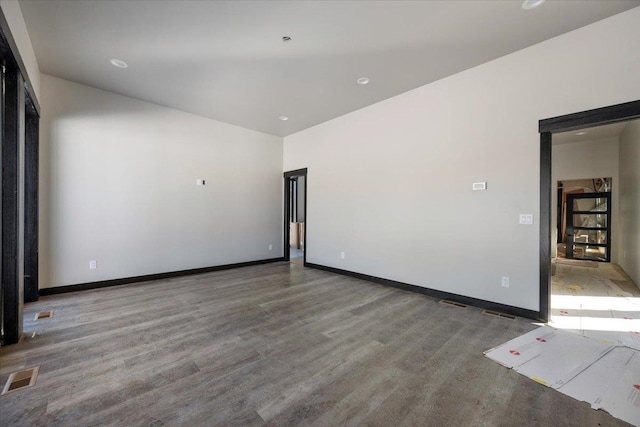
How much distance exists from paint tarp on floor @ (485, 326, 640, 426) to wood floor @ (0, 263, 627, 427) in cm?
11

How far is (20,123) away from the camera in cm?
234

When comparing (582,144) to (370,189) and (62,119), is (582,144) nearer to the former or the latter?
(370,189)

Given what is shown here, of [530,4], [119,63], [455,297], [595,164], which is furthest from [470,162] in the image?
[595,164]

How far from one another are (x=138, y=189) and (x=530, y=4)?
543 centimetres

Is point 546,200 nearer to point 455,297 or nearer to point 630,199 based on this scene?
point 455,297

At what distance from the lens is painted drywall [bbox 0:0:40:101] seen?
2.02 metres

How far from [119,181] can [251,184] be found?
2367mm

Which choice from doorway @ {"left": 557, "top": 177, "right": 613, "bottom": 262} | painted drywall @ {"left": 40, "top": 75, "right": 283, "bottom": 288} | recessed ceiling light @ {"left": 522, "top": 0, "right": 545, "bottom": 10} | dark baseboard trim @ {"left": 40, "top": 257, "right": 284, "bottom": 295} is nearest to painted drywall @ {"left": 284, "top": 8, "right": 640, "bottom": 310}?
recessed ceiling light @ {"left": 522, "top": 0, "right": 545, "bottom": 10}

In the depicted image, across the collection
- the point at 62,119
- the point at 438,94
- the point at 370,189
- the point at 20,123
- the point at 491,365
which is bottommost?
the point at 491,365

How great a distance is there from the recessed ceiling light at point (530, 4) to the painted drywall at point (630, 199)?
159 inches

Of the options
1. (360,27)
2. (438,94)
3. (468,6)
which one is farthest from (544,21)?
(360,27)

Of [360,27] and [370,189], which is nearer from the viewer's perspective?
[360,27]

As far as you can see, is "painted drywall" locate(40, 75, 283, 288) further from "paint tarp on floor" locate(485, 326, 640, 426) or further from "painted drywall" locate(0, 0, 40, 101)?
"paint tarp on floor" locate(485, 326, 640, 426)

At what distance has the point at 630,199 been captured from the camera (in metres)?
5.00
